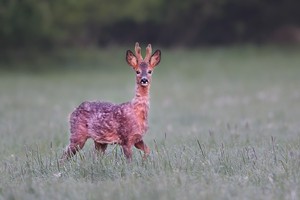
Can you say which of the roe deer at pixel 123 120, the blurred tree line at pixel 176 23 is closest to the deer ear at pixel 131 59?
the roe deer at pixel 123 120

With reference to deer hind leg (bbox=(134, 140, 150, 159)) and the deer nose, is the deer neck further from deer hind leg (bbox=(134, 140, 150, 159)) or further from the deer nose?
deer hind leg (bbox=(134, 140, 150, 159))

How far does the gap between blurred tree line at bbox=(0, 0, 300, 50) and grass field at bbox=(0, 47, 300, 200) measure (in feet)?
6.48

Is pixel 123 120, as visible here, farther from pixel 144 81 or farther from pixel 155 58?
pixel 155 58

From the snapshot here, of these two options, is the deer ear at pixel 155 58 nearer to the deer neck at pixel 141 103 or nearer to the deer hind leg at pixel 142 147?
the deer neck at pixel 141 103

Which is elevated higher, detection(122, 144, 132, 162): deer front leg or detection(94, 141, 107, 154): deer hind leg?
detection(94, 141, 107, 154): deer hind leg

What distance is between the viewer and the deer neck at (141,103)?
7793mm

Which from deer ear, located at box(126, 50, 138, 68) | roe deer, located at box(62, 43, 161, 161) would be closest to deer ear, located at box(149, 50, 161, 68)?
roe deer, located at box(62, 43, 161, 161)

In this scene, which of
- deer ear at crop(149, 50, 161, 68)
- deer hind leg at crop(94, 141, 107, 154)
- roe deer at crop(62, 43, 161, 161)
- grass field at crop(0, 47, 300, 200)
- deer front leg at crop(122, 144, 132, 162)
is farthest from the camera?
deer hind leg at crop(94, 141, 107, 154)

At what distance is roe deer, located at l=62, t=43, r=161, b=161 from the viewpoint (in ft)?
25.2

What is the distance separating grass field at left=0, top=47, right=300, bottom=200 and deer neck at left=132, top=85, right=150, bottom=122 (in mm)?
389

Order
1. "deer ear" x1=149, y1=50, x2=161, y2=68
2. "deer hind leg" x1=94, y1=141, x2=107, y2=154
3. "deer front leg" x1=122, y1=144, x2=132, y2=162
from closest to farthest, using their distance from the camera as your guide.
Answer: "deer front leg" x1=122, y1=144, x2=132, y2=162 < "deer ear" x1=149, y1=50, x2=161, y2=68 < "deer hind leg" x1=94, y1=141, x2=107, y2=154

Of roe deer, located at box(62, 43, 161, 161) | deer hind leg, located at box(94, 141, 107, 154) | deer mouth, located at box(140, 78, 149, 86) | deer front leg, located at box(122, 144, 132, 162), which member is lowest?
deer front leg, located at box(122, 144, 132, 162)

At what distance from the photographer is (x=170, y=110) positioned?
18.8 meters

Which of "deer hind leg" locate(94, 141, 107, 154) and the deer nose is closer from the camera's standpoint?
the deer nose
